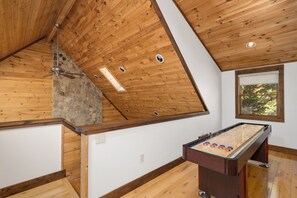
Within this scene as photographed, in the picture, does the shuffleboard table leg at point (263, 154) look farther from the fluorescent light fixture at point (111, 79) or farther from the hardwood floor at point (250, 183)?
the fluorescent light fixture at point (111, 79)

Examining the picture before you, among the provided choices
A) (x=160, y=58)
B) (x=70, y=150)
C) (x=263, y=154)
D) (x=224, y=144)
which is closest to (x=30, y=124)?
(x=70, y=150)

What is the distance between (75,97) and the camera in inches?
190

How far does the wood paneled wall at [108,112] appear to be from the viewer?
5629mm

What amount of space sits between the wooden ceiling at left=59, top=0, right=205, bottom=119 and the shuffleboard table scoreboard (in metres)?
1.47

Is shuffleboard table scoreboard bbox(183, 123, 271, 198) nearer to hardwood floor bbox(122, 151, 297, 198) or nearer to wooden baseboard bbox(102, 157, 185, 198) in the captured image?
hardwood floor bbox(122, 151, 297, 198)

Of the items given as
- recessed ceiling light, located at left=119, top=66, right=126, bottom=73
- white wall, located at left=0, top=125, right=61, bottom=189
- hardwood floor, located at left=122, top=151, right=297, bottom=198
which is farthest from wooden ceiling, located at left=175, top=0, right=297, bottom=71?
white wall, located at left=0, top=125, right=61, bottom=189

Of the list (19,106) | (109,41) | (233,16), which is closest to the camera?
(233,16)

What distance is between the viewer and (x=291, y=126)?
340 cm

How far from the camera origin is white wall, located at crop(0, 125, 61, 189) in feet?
6.64

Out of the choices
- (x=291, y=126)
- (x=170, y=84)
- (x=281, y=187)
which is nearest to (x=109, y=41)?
(x=170, y=84)

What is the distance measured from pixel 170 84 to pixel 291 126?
2836 mm

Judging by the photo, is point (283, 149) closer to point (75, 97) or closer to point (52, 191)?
point (52, 191)

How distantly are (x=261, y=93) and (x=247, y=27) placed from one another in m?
1.95

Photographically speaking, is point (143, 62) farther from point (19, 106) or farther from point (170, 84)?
point (19, 106)
